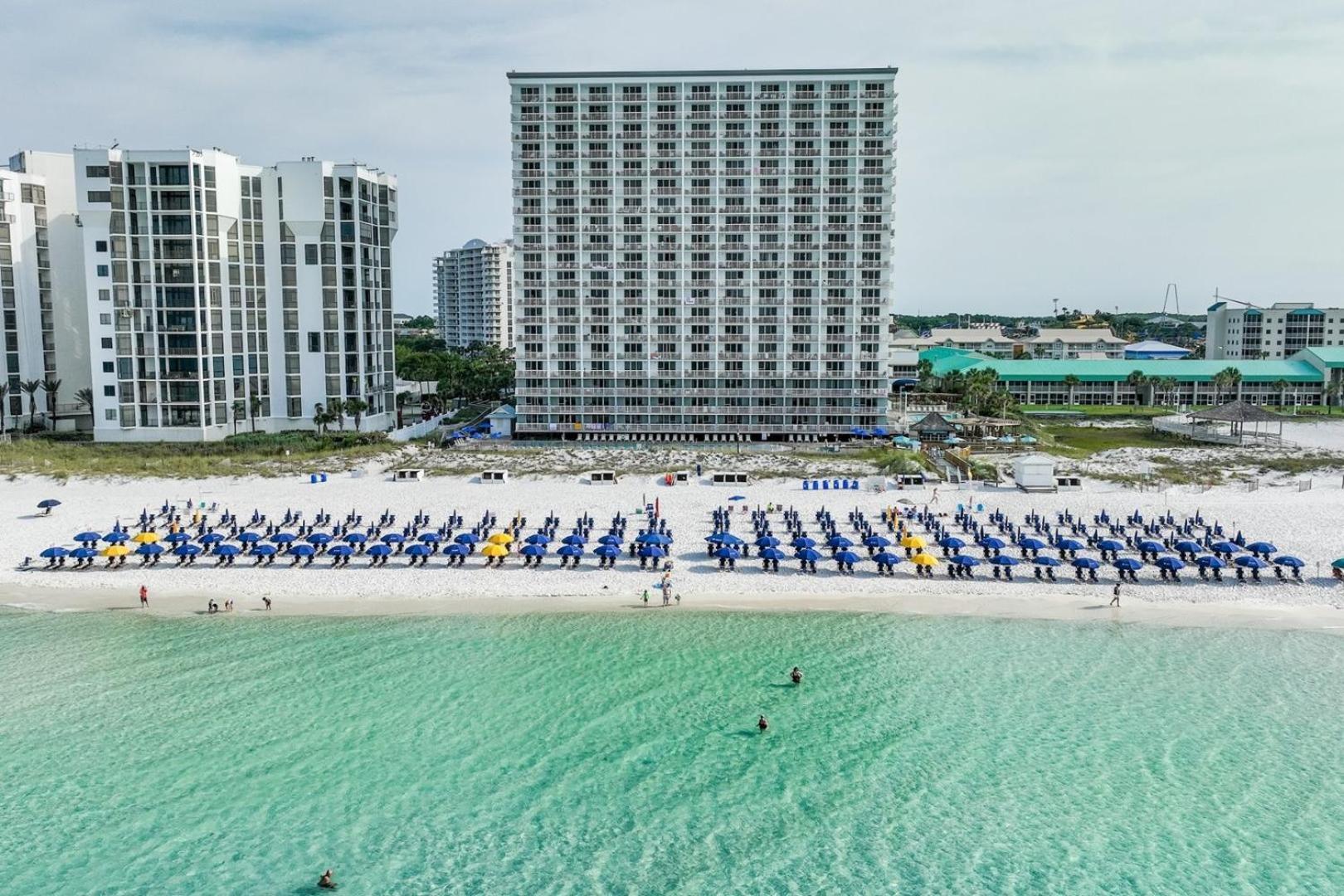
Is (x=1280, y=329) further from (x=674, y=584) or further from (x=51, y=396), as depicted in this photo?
(x=51, y=396)

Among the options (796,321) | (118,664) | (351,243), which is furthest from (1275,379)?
(118,664)

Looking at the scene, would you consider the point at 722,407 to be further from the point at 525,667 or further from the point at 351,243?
the point at 525,667

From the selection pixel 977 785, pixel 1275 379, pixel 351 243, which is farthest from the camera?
pixel 1275 379

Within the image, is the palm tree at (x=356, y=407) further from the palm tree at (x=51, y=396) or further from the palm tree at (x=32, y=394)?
the palm tree at (x=32, y=394)

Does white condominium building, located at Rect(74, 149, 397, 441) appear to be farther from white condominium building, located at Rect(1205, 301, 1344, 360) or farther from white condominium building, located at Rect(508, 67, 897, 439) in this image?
white condominium building, located at Rect(1205, 301, 1344, 360)

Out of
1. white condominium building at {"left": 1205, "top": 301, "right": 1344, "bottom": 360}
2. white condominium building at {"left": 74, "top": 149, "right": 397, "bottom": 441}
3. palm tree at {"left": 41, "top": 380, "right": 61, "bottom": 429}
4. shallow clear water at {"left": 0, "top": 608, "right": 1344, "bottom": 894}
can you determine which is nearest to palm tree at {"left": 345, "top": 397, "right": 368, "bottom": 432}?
white condominium building at {"left": 74, "top": 149, "right": 397, "bottom": 441}

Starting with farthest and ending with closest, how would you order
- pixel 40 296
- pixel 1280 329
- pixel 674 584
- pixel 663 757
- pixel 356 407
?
pixel 1280 329
pixel 40 296
pixel 356 407
pixel 674 584
pixel 663 757

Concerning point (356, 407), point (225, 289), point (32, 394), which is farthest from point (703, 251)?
point (32, 394)
